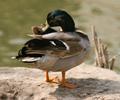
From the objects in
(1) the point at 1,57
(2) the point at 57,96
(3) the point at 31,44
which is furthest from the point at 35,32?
(1) the point at 1,57

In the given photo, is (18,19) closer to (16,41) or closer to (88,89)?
(16,41)

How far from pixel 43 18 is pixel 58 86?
20.6 ft

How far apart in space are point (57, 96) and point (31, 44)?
525mm

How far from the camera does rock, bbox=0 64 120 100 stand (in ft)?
18.4

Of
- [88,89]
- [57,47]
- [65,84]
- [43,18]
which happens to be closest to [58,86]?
[65,84]

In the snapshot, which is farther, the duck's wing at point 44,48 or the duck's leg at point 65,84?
the duck's leg at point 65,84

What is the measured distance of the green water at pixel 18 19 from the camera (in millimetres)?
10502

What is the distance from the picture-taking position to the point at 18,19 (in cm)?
1202

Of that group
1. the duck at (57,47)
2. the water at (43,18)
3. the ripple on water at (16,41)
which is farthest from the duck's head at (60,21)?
the ripple on water at (16,41)

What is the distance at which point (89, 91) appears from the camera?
5.71m

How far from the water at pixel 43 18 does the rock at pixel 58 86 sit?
11.7 ft

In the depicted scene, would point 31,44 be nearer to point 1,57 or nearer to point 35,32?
point 35,32

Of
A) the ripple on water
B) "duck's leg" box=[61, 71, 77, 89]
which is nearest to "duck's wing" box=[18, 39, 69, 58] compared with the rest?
"duck's leg" box=[61, 71, 77, 89]

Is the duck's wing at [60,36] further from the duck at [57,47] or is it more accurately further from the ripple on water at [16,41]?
the ripple on water at [16,41]
